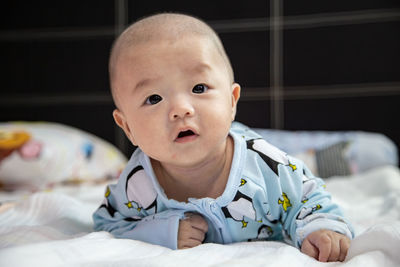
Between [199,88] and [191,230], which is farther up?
[199,88]

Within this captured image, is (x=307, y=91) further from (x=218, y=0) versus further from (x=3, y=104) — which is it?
(x=3, y=104)

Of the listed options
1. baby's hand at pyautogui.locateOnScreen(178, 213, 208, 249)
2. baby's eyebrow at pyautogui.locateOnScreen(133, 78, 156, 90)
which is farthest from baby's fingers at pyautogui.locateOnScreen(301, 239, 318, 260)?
baby's eyebrow at pyautogui.locateOnScreen(133, 78, 156, 90)

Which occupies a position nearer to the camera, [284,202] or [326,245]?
[326,245]

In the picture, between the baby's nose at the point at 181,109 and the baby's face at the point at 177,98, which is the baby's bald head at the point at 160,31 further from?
the baby's nose at the point at 181,109

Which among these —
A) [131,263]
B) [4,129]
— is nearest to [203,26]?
[131,263]

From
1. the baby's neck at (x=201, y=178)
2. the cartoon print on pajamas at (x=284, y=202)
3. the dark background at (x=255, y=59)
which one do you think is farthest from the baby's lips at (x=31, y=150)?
the cartoon print on pajamas at (x=284, y=202)

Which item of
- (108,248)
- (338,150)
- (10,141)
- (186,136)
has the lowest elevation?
(338,150)

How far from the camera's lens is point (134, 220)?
1.09 m

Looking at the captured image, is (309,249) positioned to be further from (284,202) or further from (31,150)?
(31,150)

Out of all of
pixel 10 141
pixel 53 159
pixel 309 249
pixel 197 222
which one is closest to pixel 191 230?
pixel 197 222

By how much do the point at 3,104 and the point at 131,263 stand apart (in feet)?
7.86

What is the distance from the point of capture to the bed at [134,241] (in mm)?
742

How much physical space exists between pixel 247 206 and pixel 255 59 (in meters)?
1.70

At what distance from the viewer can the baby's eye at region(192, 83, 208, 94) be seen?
36.7 inches
